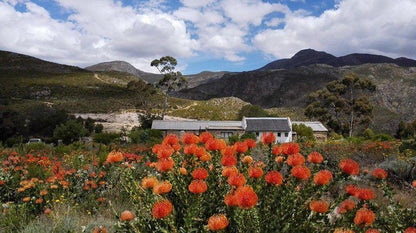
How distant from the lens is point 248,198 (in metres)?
1.63

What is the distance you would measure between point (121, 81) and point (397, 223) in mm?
88627

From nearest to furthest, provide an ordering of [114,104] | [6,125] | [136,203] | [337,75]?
[136,203]
[6,125]
[114,104]
[337,75]

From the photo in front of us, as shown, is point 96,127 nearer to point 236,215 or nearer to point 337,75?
point 236,215

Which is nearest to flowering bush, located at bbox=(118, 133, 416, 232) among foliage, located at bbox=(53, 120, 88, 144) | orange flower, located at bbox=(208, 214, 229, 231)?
orange flower, located at bbox=(208, 214, 229, 231)

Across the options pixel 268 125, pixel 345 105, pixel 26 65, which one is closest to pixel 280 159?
pixel 268 125

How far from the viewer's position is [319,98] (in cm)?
4378

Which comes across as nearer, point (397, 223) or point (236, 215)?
point (236, 215)

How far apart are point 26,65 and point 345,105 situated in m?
76.0

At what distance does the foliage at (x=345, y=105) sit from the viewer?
39.9 meters

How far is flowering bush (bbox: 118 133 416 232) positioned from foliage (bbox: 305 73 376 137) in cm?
4015

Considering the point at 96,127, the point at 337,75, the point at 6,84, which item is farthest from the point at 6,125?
the point at 337,75

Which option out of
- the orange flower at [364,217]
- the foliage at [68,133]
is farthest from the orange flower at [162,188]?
the foliage at [68,133]

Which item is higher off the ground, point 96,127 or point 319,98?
point 319,98

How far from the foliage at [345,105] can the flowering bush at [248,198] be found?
40.2 metres
